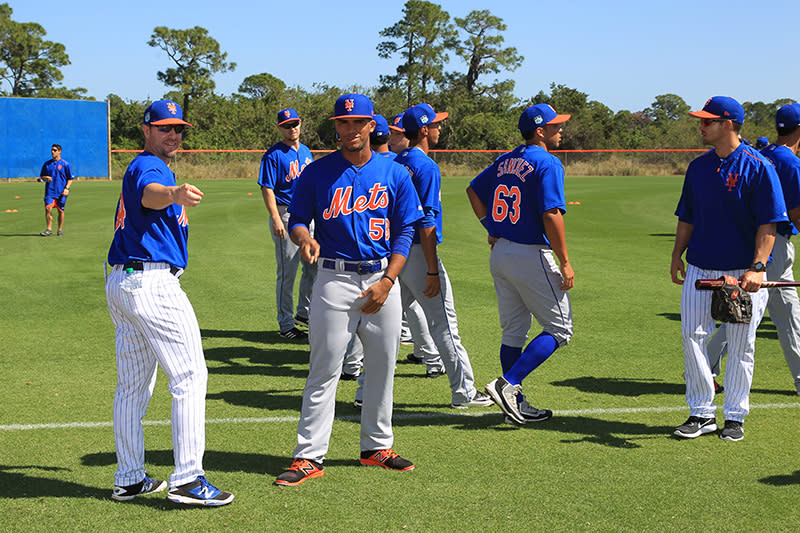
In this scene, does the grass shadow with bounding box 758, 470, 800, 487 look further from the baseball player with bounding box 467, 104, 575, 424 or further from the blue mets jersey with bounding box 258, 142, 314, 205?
the blue mets jersey with bounding box 258, 142, 314, 205

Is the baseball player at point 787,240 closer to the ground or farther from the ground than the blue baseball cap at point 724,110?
closer to the ground

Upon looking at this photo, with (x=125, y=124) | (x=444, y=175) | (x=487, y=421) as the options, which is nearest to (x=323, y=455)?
(x=487, y=421)

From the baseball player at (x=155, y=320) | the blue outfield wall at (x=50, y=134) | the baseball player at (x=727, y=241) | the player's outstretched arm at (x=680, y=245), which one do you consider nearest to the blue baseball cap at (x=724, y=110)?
the baseball player at (x=727, y=241)

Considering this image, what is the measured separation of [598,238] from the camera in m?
20.1

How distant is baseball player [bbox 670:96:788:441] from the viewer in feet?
18.4

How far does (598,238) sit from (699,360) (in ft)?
48.0

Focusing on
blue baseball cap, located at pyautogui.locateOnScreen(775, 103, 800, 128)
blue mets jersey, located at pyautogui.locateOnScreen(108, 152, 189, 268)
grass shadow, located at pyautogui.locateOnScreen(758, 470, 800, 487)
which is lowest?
grass shadow, located at pyautogui.locateOnScreen(758, 470, 800, 487)

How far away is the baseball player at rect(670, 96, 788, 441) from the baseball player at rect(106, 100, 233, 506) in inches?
133

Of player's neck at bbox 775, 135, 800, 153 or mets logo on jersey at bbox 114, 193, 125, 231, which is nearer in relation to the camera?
mets logo on jersey at bbox 114, 193, 125, 231

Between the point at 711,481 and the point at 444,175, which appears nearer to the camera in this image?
the point at 711,481

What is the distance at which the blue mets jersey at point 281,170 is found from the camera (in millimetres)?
8773

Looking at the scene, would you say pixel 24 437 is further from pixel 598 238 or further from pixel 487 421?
pixel 598 238

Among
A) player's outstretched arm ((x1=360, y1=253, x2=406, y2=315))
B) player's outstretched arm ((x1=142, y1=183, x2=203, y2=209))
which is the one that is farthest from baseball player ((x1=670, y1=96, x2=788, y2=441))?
player's outstretched arm ((x1=142, y1=183, x2=203, y2=209))

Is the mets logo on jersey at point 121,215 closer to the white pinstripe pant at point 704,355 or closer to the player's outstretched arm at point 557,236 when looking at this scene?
the player's outstretched arm at point 557,236
